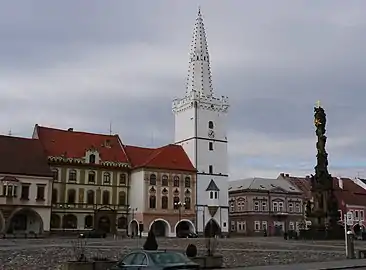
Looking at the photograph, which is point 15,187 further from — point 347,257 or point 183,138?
point 347,257

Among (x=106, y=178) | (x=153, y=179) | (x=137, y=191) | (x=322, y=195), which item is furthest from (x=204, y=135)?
(x=322, y=195)

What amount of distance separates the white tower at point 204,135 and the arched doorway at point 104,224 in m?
13.1

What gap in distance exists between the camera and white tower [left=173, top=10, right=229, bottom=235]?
80.6 m

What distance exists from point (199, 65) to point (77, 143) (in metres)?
23.2

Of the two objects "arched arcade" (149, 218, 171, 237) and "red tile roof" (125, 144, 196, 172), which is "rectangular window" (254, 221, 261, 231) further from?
"arched arcade" (149, 218, 171, 237)

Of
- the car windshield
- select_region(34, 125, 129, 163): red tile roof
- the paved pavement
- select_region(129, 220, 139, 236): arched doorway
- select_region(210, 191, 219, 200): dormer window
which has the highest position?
select_region(34, 125, 129, 163): red tile roof

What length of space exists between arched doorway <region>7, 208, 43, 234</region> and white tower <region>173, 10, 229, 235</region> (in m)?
23.2

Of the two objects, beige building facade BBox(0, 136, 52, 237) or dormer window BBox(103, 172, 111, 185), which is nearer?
beige building facade BBox(0, 136, 52, 237)

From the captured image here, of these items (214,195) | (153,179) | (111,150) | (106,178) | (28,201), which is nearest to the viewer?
(28,201)

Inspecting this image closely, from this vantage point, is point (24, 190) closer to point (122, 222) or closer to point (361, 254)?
point (122, 222)

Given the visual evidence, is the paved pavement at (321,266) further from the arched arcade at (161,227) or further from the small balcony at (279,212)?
the small balcony at (279,212)

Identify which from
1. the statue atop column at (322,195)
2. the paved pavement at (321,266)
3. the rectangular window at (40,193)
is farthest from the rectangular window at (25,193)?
the paved pavement at (321,266)

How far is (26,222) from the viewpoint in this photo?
68.7 m

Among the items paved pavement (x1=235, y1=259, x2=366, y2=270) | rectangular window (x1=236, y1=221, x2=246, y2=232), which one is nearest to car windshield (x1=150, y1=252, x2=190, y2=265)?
paved pavement (x1=235, y1=259, x2=366, y2=270)
